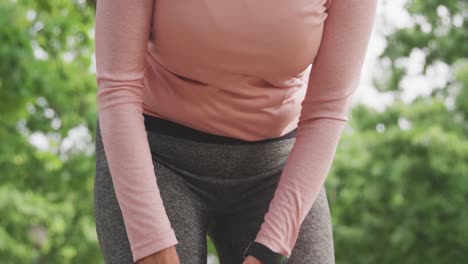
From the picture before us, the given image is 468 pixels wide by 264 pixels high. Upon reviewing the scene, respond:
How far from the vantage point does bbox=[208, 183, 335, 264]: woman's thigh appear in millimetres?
2152

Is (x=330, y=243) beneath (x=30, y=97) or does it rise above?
above

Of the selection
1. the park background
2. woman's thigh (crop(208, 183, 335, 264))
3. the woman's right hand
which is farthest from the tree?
the woman's right hand

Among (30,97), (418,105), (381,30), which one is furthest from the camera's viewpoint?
(381,30)

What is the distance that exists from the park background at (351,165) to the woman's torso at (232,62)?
781 centimetres

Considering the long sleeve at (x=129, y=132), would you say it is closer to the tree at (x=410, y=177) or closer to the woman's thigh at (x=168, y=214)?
the woman's thigh at (x=168, y=214)

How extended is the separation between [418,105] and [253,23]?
41.4ft

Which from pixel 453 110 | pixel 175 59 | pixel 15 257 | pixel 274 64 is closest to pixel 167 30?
→ pixel 175 59

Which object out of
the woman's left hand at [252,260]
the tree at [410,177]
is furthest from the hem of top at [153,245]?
the tree at [410,177]

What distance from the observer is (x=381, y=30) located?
19016 mm

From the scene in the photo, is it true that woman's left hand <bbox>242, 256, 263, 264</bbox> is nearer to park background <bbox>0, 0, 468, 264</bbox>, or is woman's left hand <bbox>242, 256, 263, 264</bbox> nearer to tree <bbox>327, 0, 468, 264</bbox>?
park background <bbox>0, 0, 468, 264</bbox>

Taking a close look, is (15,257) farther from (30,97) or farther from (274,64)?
(274,64)

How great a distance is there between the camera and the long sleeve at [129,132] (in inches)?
77.1

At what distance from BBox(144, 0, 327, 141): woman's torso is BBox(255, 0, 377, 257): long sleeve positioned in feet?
0.15

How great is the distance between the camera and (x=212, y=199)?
2184 mm
